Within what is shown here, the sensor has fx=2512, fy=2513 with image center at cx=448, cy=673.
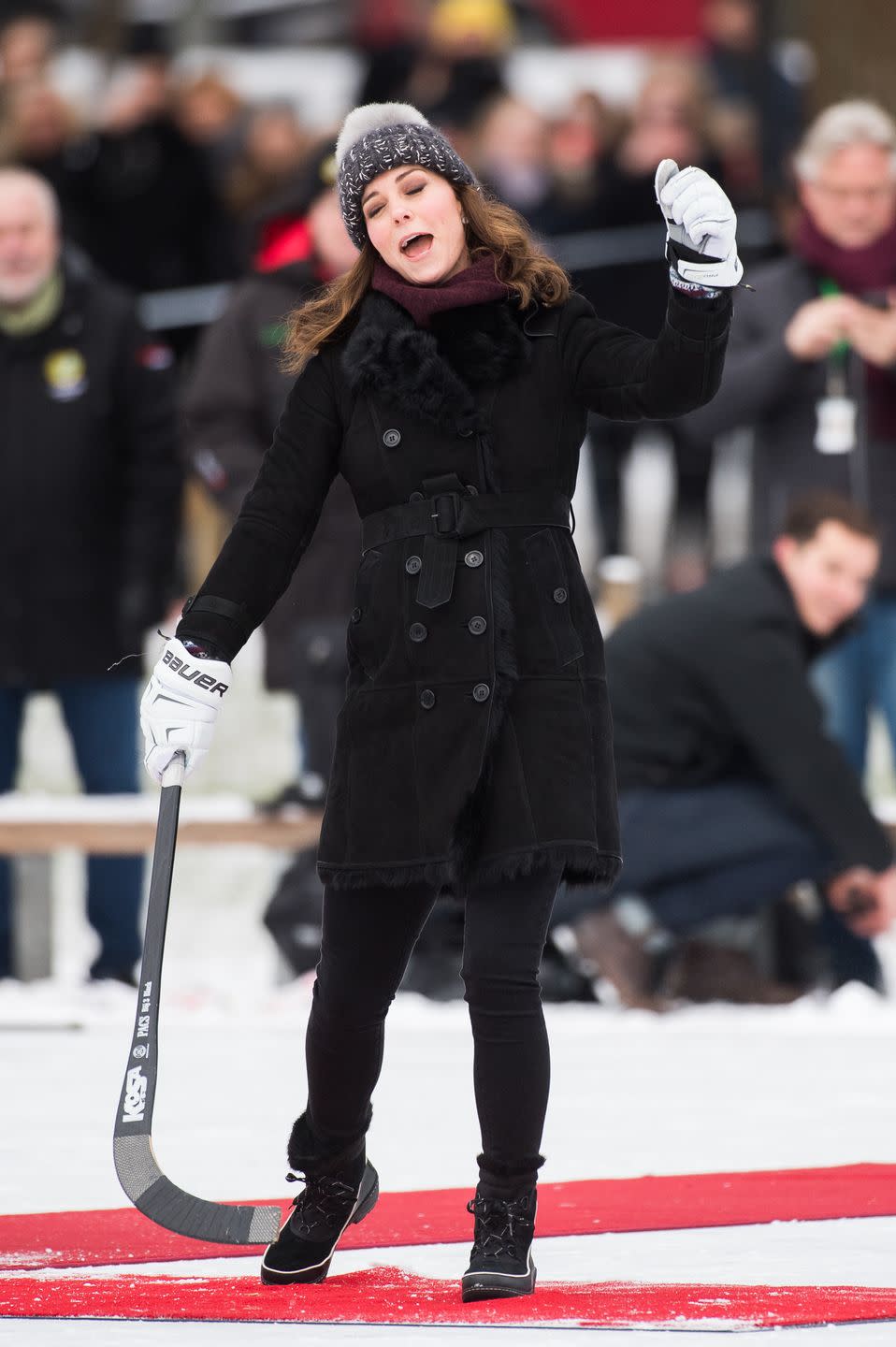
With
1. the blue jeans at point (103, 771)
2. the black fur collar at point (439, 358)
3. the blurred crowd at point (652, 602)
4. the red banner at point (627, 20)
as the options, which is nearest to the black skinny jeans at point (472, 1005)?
the black fur collar at point (439, 358)

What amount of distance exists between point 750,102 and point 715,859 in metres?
3.53

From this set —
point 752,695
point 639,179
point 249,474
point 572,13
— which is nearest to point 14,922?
point 249,474

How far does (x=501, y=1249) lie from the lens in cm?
318

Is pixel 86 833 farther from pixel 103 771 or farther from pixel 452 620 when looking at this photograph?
pixel 452 620

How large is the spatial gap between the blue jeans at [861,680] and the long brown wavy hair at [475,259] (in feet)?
10.2

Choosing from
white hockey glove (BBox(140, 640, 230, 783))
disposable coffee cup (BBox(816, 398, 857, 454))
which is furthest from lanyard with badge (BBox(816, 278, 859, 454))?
white hockey glove (BBox(140, 640, 230, 783))

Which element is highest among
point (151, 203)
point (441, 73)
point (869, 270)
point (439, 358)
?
point (441, 73)

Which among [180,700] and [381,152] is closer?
[180,700]

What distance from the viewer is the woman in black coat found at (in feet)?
10.7

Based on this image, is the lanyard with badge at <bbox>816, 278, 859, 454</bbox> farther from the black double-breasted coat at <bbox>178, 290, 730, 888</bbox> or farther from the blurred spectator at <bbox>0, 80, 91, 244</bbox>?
the black double-breasted coat at <bbox>178, 290, 730, 888</bbox>

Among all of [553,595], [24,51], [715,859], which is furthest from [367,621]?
[24,51]

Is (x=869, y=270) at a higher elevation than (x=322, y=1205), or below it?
higher

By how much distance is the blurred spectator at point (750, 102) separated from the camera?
27.3 feet

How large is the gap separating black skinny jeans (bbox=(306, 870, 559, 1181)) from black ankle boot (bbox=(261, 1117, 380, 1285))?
3cm
